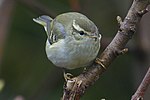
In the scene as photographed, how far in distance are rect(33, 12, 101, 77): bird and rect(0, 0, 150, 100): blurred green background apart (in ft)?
3.85

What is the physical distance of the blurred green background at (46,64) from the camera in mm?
4629

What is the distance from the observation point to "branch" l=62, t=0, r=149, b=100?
6.20ft

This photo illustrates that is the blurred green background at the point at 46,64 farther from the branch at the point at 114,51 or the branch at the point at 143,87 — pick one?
the branch at the point at 143,87

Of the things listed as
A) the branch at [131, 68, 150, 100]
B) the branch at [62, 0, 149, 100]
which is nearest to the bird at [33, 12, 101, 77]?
the branch at [62, 0, 149, 100]

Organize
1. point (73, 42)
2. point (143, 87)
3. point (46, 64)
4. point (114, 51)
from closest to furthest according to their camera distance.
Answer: point (143, 87) < point (114, 51) < point (73, 42) < point (46, 64)

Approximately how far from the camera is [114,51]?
2012 millimetres

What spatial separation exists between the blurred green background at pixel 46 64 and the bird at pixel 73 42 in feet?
3.85

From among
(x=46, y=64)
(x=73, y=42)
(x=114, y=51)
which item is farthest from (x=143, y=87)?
(x=46, y=64)

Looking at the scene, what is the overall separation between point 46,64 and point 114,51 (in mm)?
3065

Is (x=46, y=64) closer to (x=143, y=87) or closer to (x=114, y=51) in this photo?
(x=114, y=51)

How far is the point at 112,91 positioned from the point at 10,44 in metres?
1.40

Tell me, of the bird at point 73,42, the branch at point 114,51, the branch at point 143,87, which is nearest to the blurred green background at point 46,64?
the bird at point 73,42

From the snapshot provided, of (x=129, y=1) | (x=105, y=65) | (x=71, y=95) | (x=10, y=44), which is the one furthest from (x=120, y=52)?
(x=10, y=44)

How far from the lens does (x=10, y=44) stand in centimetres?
507
